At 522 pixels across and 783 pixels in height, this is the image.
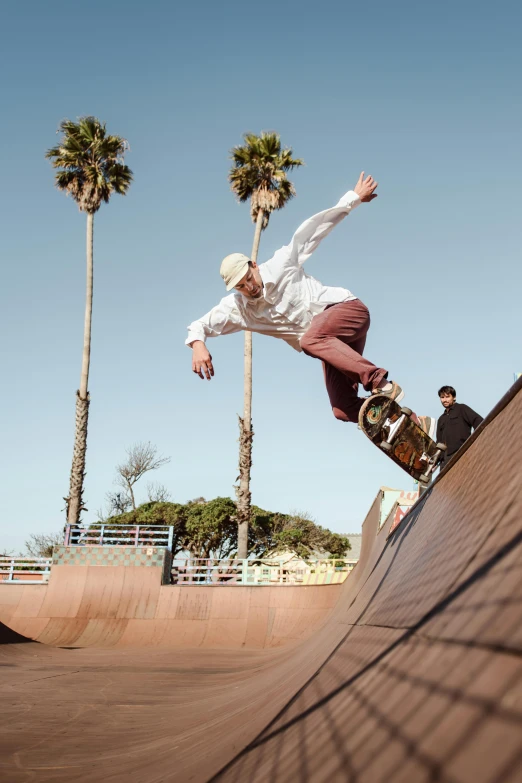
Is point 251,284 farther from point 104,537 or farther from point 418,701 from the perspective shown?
point 104,537

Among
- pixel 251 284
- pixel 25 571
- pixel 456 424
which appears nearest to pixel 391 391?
pixel 251 284

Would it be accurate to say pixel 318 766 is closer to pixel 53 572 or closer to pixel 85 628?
pixel 85 628

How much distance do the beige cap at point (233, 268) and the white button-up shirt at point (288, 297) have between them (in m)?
0.17

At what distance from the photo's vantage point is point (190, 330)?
3.79m

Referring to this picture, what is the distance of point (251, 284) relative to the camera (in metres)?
3.64

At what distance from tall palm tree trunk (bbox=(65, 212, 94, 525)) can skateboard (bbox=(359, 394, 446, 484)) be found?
1332 centimetres

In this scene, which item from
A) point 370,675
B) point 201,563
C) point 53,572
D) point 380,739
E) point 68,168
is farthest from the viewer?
point 201,563

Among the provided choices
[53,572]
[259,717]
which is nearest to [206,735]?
[259,717]

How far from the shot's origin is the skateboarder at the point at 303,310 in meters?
3.64

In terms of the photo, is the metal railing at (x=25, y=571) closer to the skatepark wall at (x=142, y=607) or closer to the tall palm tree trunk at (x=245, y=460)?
the skatepark wall at (x=142, y=607)

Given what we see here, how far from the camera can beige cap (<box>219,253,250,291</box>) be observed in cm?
360

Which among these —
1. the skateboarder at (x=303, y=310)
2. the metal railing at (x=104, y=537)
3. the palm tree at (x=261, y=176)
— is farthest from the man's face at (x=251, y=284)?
the palm tree at (x=261, y=176)

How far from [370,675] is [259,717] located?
0.56 m

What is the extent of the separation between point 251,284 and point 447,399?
239cm
